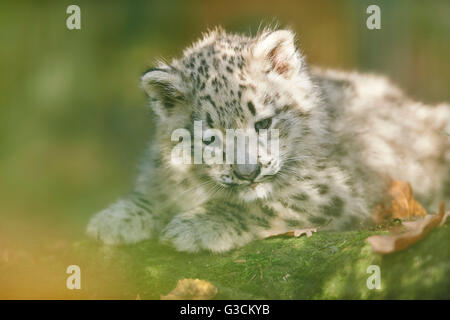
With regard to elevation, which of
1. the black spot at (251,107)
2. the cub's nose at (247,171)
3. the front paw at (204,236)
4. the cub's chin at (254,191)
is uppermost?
the black spot at (251,107)

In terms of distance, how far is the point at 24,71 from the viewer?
11625 mm

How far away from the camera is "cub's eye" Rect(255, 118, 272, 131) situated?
5188mm

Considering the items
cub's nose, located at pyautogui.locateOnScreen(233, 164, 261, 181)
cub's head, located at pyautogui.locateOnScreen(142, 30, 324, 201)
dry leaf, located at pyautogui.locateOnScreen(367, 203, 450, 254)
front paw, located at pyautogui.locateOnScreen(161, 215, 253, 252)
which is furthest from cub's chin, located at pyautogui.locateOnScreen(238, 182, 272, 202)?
dry leaf, located at pyautogui.locateOnScreen(367, 203, 450, 254)

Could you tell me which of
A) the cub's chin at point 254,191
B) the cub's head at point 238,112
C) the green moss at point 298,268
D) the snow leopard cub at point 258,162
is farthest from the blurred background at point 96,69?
the green moss at point 298,268

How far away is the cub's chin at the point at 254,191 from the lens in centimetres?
518

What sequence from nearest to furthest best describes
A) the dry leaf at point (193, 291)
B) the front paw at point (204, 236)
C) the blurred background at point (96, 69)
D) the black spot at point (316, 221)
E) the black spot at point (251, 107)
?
the dry leaf at point (193, 291), the front paw at point (204, 236), the black spot at point (251, 107), the black spot at point (316, 221), the blurred background at point (96, 69)

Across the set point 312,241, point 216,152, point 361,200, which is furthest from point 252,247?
point 361,200

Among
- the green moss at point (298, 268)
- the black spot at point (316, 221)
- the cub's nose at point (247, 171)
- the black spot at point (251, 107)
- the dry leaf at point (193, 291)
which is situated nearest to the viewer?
the green moss at point (298, 268)

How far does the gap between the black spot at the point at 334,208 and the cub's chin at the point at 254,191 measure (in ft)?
2.02

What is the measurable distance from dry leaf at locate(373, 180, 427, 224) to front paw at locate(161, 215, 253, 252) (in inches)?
58.6

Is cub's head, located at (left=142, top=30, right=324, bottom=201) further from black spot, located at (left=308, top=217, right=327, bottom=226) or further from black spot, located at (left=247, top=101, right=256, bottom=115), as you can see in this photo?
black spot, located at (left=308, top=217, right=327, bottom=226)

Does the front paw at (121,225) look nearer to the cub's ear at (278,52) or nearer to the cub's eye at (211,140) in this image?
the cub's eye at (211,140)

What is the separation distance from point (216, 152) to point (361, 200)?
162 cm

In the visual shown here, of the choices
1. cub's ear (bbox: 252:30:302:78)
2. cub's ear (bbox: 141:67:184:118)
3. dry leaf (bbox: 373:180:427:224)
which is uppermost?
cub's ear (bbox: 252:30:302:78)
